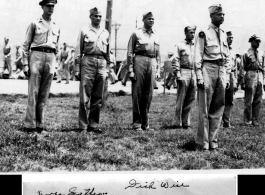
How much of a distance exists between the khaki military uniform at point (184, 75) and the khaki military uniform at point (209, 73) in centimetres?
180

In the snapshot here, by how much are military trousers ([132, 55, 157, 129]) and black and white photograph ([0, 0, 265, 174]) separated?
2 cm

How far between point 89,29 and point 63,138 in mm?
1701

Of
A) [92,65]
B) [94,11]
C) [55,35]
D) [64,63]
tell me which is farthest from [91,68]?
[64,63]

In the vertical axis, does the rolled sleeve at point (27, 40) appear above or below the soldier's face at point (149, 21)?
below

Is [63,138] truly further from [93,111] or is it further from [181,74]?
[181,74]

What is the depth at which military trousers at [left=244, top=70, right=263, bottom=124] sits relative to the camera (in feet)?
26.7

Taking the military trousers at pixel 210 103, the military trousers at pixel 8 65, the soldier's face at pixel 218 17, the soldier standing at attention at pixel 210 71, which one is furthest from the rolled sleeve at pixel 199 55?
the military trousers at pixel 8 65

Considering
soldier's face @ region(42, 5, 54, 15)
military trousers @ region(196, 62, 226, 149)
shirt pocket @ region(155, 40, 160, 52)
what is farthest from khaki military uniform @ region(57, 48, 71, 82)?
military trousers @ region(196, 62, 226, 149)

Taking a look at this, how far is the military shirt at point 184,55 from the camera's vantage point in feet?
25.6

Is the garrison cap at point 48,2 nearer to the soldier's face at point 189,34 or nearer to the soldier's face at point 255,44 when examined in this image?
the soldier's face at point 189,34

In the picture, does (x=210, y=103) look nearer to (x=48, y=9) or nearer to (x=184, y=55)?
(x=184, y=55)

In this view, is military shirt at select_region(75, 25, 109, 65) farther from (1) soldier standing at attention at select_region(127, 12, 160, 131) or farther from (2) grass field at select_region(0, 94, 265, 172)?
(2) grass field at select_region(0, 94, 265, 172)

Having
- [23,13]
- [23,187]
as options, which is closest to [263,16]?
[23,13]
